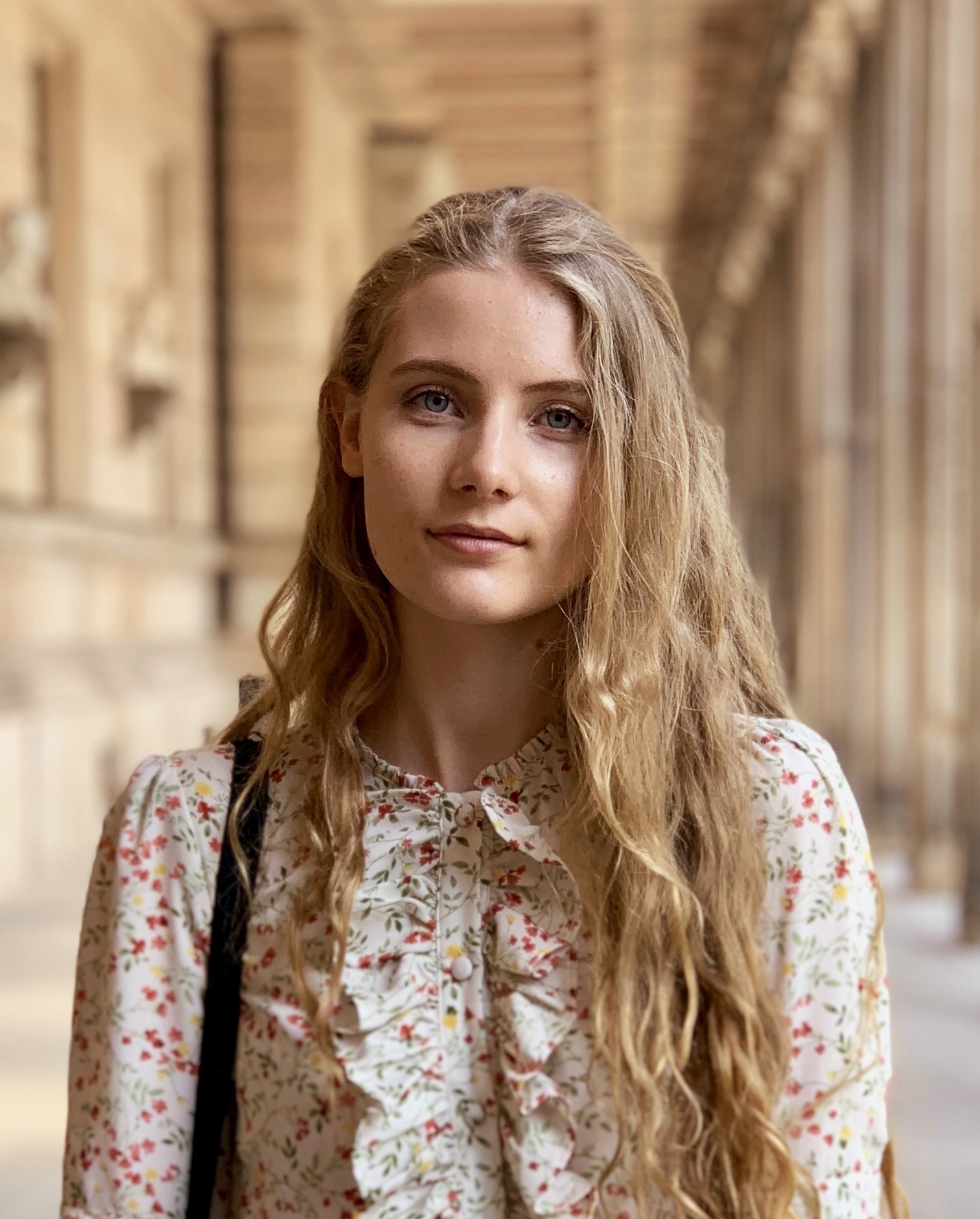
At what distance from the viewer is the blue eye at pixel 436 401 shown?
1.72m

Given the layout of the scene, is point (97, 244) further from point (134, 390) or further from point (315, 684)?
point (315, 684)

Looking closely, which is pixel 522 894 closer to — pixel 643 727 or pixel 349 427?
pixel 643 727

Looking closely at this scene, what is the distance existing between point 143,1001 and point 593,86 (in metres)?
16.3

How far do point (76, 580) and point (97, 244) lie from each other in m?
2.40

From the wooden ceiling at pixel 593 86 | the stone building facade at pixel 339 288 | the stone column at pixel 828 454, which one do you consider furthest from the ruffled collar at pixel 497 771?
the stone column at pixel 828 454

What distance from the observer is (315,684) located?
1872 millimetres

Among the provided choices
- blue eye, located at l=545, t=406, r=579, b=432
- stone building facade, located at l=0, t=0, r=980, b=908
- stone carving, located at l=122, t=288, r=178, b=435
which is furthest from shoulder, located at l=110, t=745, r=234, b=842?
stone carving, located at l=122, t=288, r=178, b=435

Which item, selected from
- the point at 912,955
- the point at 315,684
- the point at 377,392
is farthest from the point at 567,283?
the point at 912,955

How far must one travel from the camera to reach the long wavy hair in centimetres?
167

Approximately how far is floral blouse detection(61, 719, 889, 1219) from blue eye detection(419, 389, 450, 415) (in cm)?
42

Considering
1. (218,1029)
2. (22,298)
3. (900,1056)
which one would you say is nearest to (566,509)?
(218,1029)

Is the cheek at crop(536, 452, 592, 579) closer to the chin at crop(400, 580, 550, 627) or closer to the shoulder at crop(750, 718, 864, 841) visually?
the chin at crop(400, 580, 550, 627)

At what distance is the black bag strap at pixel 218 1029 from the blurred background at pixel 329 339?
3.03 meters

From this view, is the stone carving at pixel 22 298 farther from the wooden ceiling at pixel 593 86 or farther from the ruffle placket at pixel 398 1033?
the ruffle placket at pixel 398 1033
